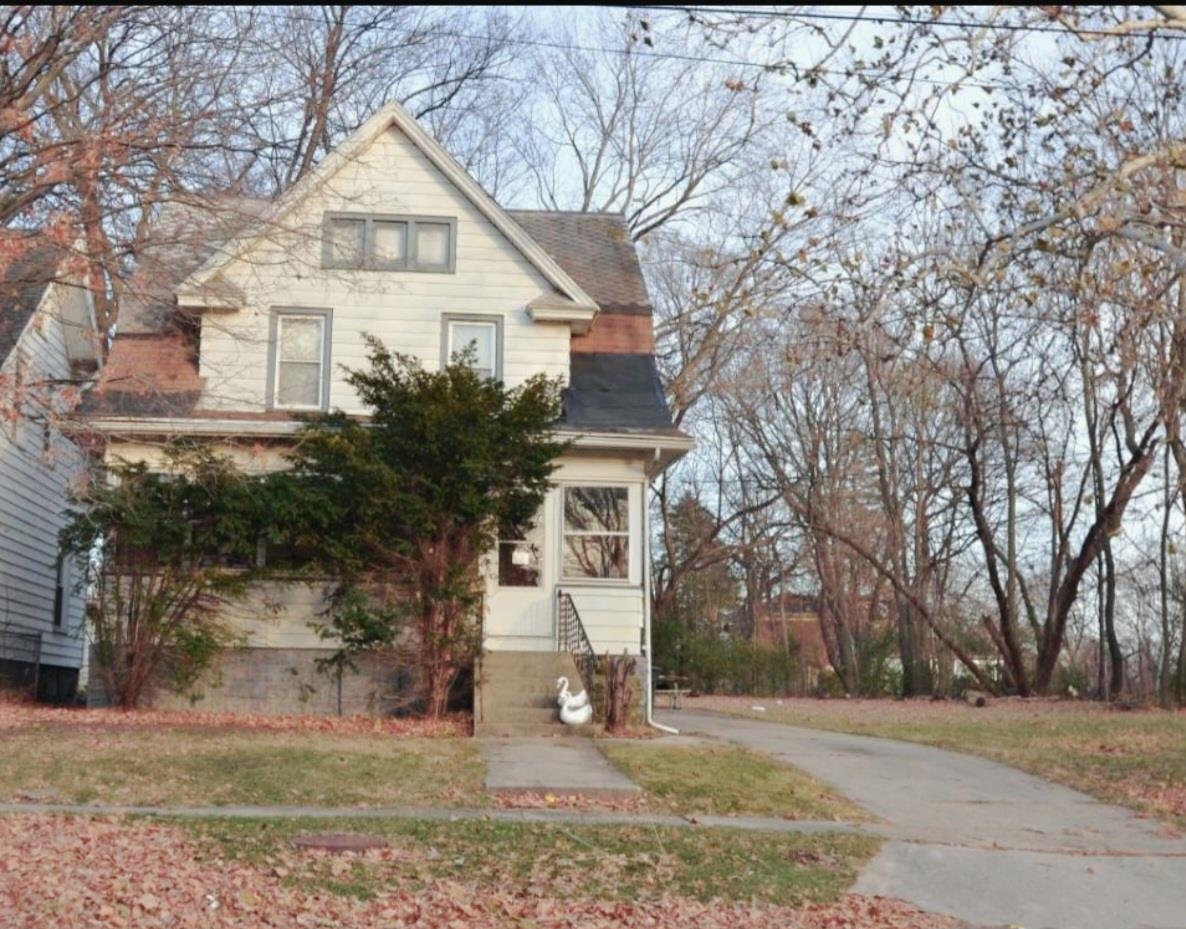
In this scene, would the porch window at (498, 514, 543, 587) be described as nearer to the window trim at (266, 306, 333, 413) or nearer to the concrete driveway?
the window trim at (266, 306, 333, 413)

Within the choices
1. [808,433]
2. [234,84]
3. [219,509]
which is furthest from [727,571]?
[234,84]

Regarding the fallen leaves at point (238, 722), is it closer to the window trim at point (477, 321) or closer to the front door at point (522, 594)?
the front door at point (522, 594)

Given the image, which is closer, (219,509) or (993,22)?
(993,22)

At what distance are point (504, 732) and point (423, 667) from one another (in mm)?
1784

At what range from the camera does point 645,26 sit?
11.4 metres

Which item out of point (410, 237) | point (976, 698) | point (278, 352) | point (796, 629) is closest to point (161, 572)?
point (278, 352)

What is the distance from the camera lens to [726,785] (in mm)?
13445

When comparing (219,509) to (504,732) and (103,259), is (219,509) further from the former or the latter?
(103,259)

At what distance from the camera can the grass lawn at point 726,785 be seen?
12570 millimetres

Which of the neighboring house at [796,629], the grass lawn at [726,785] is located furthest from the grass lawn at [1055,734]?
the neighboring house at [796,629]

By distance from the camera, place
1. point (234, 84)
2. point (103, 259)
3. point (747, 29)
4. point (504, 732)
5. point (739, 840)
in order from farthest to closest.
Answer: point (504, 732) → point (234, 84) → point (103, 259) → point (747, 29) → point (739, 840)

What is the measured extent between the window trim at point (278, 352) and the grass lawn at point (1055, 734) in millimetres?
9360

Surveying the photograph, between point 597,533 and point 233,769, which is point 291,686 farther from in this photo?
point 233,769

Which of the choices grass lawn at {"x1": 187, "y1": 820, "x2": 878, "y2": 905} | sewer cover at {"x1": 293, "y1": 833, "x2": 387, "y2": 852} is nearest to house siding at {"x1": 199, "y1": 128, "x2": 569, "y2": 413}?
grass lawn at {"x1": 187, "y1": 820, "x2": 878, "y2": 905}
